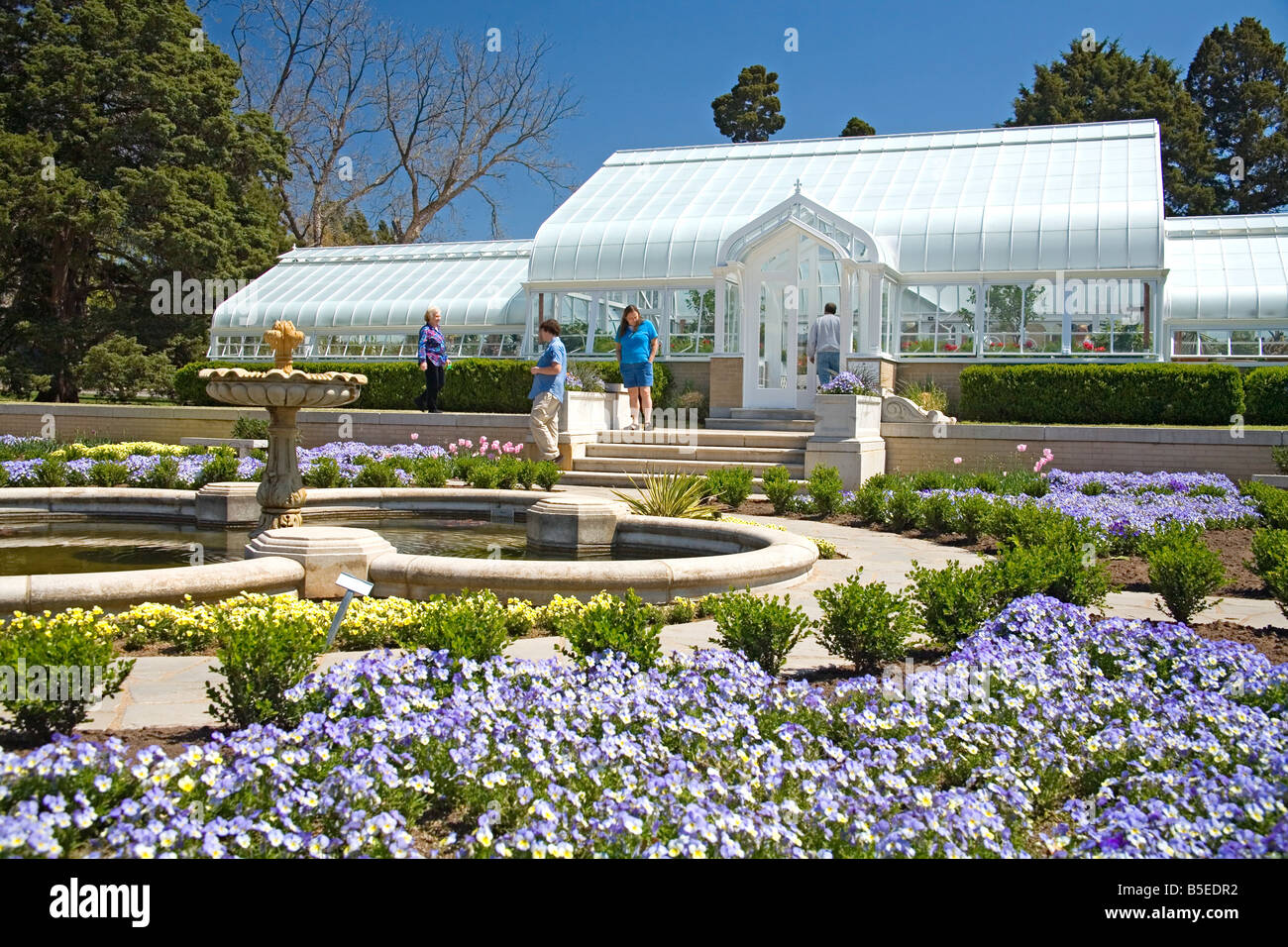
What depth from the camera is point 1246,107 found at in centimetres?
4147

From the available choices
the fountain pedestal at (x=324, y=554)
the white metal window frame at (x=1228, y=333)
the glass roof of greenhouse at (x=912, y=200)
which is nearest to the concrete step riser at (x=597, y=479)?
the fountain pedestal at (x=324, y=554)

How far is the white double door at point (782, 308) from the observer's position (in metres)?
20.8

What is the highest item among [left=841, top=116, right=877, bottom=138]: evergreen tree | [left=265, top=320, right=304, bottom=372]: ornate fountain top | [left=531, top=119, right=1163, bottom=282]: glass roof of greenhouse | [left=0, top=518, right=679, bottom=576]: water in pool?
[left=841, top=116, right=877, bottom=138]: evergreen tree

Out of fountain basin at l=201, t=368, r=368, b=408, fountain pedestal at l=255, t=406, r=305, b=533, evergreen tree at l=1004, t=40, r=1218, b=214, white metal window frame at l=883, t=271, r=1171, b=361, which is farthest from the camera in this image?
evergreen tree at l=1004, t=40, r=1218, b=214

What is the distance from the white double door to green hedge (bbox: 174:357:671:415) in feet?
6.35

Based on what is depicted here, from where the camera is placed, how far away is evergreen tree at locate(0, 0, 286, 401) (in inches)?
1094

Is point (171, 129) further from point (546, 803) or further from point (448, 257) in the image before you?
point (546, 803)

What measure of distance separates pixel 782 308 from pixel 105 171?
1984 cm

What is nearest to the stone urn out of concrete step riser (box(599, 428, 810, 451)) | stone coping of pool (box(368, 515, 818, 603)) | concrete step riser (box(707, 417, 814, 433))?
stone coping of pool (box(368, 515, 818, 603))

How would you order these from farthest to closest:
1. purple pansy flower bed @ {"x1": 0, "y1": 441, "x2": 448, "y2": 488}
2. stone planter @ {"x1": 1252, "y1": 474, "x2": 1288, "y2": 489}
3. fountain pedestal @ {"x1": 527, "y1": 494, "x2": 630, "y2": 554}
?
stone planter @ {"x1": 1252, "y1": 474, "x2": 1288, "y2": 489} → purple pansy flower bed @ {"x1": 0, "y1": 441, "x2": 448, "y2": 488} → fountain pedestal @ {"x1": 527, "y1": 494, "x2": 630, "y2": 554}

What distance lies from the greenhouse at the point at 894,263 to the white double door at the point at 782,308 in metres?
0.04

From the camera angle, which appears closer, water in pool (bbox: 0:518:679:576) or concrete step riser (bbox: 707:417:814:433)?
water in pool (bbox: 0:518:679:576)

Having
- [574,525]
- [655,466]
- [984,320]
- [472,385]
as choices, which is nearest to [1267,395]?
[984,320]

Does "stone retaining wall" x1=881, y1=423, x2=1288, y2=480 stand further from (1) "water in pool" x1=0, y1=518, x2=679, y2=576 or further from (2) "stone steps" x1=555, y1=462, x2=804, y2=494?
(1) "water in pool" x1=0, y1=518, x2=679, y2=576
